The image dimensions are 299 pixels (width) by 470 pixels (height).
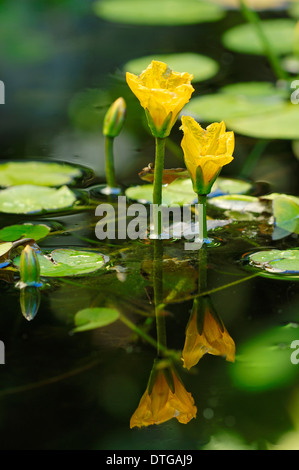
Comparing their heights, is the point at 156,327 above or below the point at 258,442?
above

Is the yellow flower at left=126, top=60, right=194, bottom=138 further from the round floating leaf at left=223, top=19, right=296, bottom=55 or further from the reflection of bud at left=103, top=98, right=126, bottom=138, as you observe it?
the round floating leaf at left=223, top=19, right=296, bottom=55

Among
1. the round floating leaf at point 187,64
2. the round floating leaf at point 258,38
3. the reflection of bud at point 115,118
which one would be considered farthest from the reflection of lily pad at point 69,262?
the round floating leaf at point 258,38

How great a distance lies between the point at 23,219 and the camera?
117cm

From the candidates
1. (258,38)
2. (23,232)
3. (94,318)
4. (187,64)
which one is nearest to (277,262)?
(94,318)

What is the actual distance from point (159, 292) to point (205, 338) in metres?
0.12

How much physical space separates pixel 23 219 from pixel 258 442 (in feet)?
2.11

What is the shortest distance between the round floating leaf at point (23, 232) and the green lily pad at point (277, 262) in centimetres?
35

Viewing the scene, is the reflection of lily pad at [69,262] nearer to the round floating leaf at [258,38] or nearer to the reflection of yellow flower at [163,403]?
the reflection of yellow flower at [163,403]

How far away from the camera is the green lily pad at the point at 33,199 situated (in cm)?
120

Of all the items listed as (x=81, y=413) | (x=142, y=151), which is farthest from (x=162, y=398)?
(x=142, y=151)

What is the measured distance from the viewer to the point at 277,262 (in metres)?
1.00

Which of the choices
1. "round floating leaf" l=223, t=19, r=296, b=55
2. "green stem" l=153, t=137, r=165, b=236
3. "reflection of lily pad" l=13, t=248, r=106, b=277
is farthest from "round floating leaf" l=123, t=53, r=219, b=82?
"reflection of lily pad" l=13, t=248, r=106, b=277

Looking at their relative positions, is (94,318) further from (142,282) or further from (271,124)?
(271,124)
